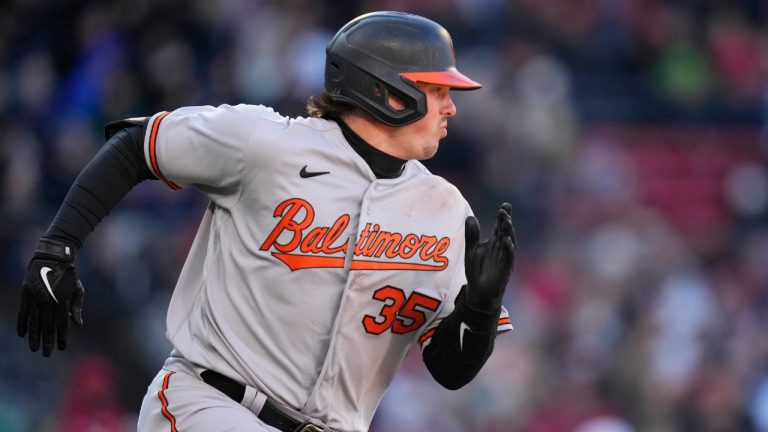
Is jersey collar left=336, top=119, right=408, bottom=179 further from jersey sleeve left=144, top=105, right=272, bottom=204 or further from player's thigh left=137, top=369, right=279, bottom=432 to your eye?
player's thigh left=137, top=369, right=279, bottom=432

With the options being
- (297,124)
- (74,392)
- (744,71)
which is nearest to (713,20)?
(744,71)

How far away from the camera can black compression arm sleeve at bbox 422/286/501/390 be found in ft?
12.8

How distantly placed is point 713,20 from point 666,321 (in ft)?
13.0

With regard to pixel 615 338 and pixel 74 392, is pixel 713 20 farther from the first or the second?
pixel 74 392

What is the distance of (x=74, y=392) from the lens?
826 cm

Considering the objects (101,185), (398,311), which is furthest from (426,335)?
(101,185)

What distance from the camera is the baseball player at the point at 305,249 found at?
3826 mm

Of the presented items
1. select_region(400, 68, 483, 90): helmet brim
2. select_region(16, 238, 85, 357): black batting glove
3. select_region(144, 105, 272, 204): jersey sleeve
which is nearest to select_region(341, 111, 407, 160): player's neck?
select_region(400, 68, 483, 90): helmet brim

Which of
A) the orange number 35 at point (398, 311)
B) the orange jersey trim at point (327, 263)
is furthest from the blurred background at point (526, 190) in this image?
the orange jersey trim at point (327, 263)

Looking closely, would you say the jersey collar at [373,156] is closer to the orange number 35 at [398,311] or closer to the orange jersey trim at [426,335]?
the orange number 35 at [398,311]

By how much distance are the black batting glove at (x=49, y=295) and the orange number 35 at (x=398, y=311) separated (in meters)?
0.85

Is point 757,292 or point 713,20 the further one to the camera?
point 713,20

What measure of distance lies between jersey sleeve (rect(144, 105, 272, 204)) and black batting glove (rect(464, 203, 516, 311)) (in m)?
0.69

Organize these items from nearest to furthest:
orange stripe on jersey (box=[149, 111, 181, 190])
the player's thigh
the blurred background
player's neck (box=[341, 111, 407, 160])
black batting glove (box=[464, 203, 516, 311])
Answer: the player's thigh < black batting glove (box=[464, 203, 516, 311]) < orange stripe on jersey (box=[149, 111, 181, 190]) < player's neck (box=[341, 111, 407, 160]) < the blurred background
